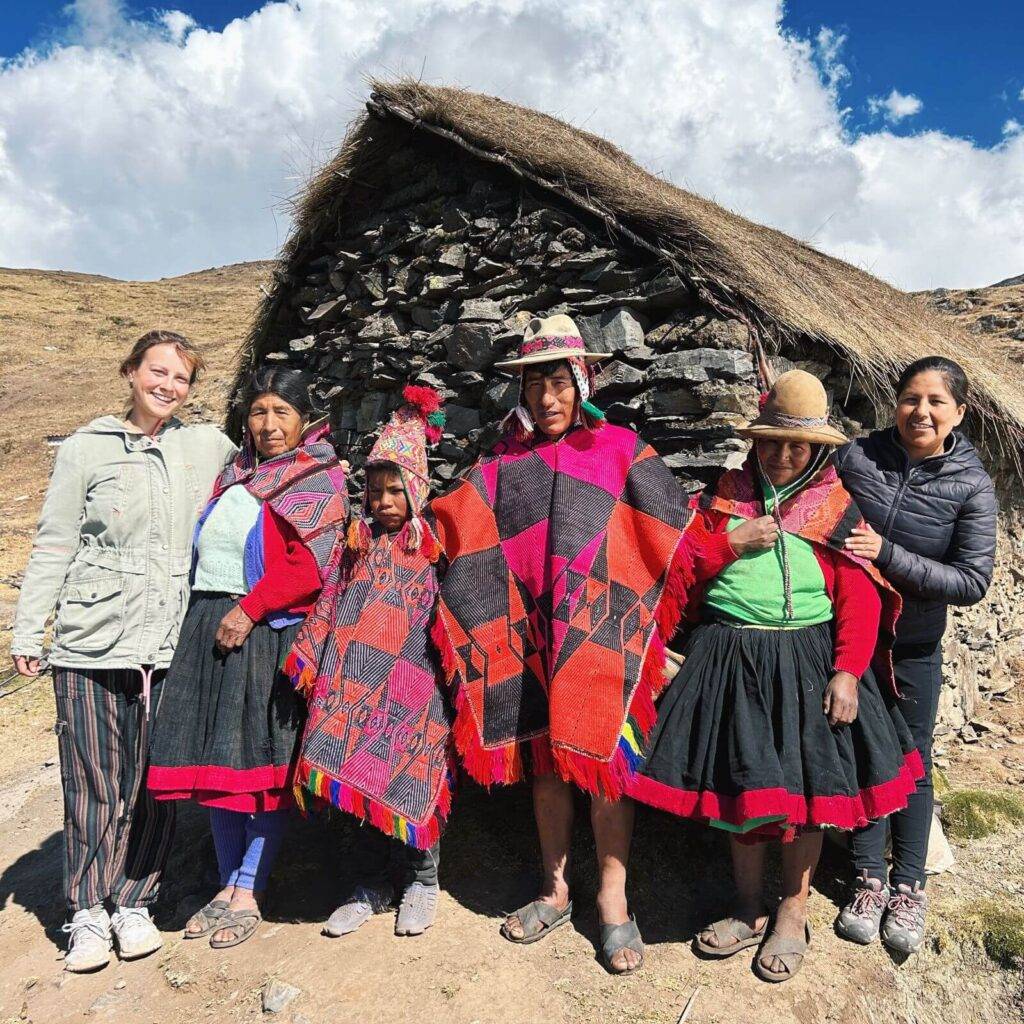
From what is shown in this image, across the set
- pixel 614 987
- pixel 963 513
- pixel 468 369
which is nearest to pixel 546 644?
pixel 614 987

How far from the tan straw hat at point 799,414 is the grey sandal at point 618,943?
1.73 metres

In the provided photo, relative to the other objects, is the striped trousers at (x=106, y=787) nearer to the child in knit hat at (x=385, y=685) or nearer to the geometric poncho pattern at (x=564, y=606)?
the child in knit hat at (x=385, y=685)

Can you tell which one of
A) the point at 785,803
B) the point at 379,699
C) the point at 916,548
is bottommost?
the point at 785,803

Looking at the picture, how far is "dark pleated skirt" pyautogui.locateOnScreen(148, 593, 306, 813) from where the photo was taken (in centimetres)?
274

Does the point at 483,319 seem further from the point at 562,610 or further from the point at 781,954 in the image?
the point at 781,954

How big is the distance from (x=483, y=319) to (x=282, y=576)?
199 cm

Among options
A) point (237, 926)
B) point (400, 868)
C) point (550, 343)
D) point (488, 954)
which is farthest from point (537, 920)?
point (550, 343)

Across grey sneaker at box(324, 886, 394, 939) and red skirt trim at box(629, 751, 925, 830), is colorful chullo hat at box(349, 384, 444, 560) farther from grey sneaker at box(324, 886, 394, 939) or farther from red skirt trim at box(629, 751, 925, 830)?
grey sneaker at box(324, 886, 394, 939)

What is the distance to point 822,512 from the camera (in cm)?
254

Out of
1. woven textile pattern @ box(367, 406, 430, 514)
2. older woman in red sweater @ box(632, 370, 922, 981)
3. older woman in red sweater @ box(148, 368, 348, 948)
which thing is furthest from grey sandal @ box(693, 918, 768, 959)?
woven textile pattern @ box(367, 406, 430, 514)

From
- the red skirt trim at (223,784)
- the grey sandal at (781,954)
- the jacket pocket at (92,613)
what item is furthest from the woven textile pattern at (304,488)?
the grey sandal at (781,954)

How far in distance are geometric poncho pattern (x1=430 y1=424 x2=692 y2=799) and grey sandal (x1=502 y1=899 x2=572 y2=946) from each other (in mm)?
539

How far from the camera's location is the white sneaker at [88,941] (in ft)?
9.05

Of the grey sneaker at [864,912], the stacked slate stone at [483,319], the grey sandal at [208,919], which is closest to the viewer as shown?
the grey sneaker at [864,912]
